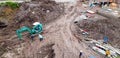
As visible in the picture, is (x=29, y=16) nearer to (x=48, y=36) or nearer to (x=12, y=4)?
(x=48, y=36)

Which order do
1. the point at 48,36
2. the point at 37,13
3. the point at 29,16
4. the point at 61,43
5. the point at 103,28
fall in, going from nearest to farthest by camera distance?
1. the point at 61,43
2. the point at 48,36
3. the point at 103,28
4. the point at 29,16
5. the point at 37,13

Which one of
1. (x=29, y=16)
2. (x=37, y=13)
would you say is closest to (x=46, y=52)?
(x=29, y=16)

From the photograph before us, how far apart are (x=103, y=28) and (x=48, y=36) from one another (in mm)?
6172

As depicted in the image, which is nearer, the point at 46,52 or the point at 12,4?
the point at 46,52

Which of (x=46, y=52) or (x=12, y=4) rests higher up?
(x=12, y=4)

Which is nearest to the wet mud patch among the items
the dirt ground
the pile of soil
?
the dirt ground

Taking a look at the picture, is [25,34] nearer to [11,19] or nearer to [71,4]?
[11,19]

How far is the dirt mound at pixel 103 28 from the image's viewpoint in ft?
60.6

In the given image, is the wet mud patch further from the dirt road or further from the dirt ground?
the dirt road

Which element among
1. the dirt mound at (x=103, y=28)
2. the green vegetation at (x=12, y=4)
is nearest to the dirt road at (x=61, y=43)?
the dirt mound at (x=103, y=28)

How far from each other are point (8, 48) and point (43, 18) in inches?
260

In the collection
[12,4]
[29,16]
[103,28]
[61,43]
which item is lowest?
[61,43]

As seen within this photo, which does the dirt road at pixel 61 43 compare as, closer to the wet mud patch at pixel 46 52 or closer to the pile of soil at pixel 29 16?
the wet mud patch at pixel 46 52

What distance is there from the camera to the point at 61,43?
58.3ft
